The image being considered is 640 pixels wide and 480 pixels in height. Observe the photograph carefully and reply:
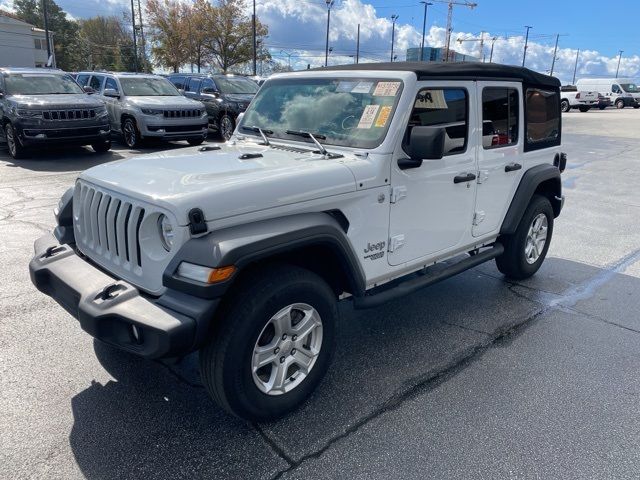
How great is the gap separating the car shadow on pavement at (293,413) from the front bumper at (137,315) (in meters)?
0.61

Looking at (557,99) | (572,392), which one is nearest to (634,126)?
(557,99)

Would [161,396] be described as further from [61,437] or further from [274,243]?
[274,243]

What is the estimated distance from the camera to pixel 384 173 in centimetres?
313

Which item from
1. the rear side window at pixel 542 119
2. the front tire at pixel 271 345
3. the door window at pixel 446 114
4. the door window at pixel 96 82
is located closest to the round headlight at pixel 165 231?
the front tire at pixel 271 345

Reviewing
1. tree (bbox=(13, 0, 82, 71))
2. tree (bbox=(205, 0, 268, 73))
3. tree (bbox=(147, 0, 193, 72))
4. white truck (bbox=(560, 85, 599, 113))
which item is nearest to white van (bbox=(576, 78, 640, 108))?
white truck (bbox=(560, 85, 599, 113))

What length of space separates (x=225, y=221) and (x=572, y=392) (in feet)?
8.01

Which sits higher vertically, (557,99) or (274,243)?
(557,99)

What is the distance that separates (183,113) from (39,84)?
3.14m

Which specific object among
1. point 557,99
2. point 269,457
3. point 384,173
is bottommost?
point 269,457

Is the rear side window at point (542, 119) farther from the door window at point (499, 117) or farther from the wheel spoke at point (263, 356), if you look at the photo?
the wheel spoke at point (263, 356)

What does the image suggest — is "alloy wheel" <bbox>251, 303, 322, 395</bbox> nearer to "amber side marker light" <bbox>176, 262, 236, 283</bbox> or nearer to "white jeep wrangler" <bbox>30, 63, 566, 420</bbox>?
"white jeep wrangler" <bbox>30, 63, 566, 420</bbox>

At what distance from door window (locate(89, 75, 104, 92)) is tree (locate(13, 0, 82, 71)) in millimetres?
63142

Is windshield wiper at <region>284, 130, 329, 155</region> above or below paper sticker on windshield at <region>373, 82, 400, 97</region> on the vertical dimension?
below

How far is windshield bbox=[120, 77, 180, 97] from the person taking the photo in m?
13.0
